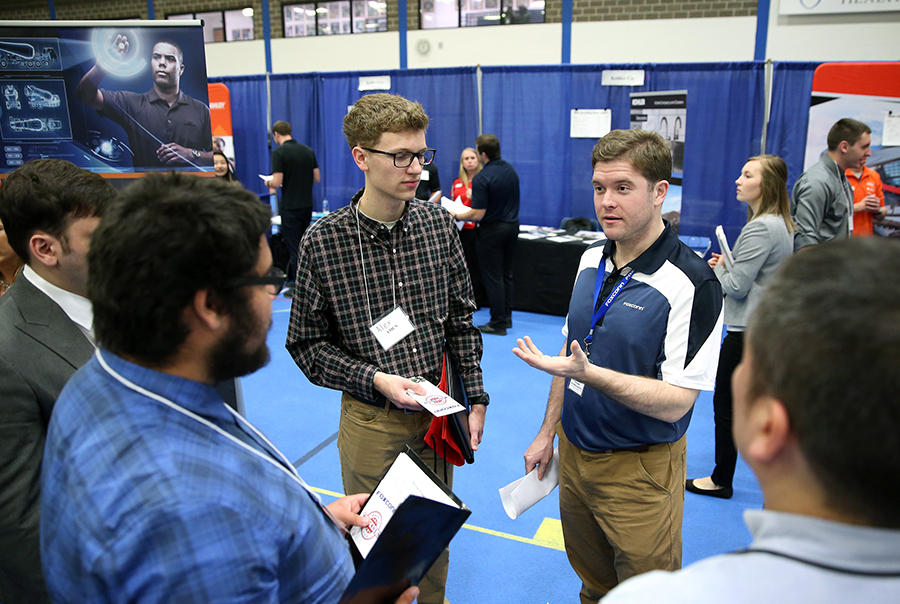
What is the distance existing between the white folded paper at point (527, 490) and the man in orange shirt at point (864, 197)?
4206mm

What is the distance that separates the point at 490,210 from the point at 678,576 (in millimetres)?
5059

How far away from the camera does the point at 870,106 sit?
5.94m

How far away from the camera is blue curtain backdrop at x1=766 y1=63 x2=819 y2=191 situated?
21.0 feet

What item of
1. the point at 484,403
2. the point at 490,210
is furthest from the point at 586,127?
the point at 484,403

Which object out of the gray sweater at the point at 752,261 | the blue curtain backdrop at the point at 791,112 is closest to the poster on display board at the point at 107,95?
the gray sweater at the point at 752,261

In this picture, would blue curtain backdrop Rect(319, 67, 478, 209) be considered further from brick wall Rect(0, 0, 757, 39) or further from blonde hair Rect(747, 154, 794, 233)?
blonde hair Rect(747, 154, 794, 233)

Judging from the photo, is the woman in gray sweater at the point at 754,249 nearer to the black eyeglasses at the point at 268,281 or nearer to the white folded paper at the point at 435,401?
the white folded paper at the point at 435,401

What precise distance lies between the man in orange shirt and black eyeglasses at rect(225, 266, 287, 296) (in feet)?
17.0

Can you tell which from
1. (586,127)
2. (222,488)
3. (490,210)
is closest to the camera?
(222,488)

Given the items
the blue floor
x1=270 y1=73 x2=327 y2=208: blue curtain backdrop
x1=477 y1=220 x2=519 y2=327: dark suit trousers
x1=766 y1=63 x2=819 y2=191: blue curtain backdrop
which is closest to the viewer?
the blue floor

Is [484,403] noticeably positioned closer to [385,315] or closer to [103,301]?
[385,315]

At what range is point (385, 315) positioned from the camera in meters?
1.88

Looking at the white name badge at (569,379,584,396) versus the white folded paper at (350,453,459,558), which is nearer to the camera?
the white folded paper at (350,453,459,558)

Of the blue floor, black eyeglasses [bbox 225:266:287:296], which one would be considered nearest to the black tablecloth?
the blue floor
